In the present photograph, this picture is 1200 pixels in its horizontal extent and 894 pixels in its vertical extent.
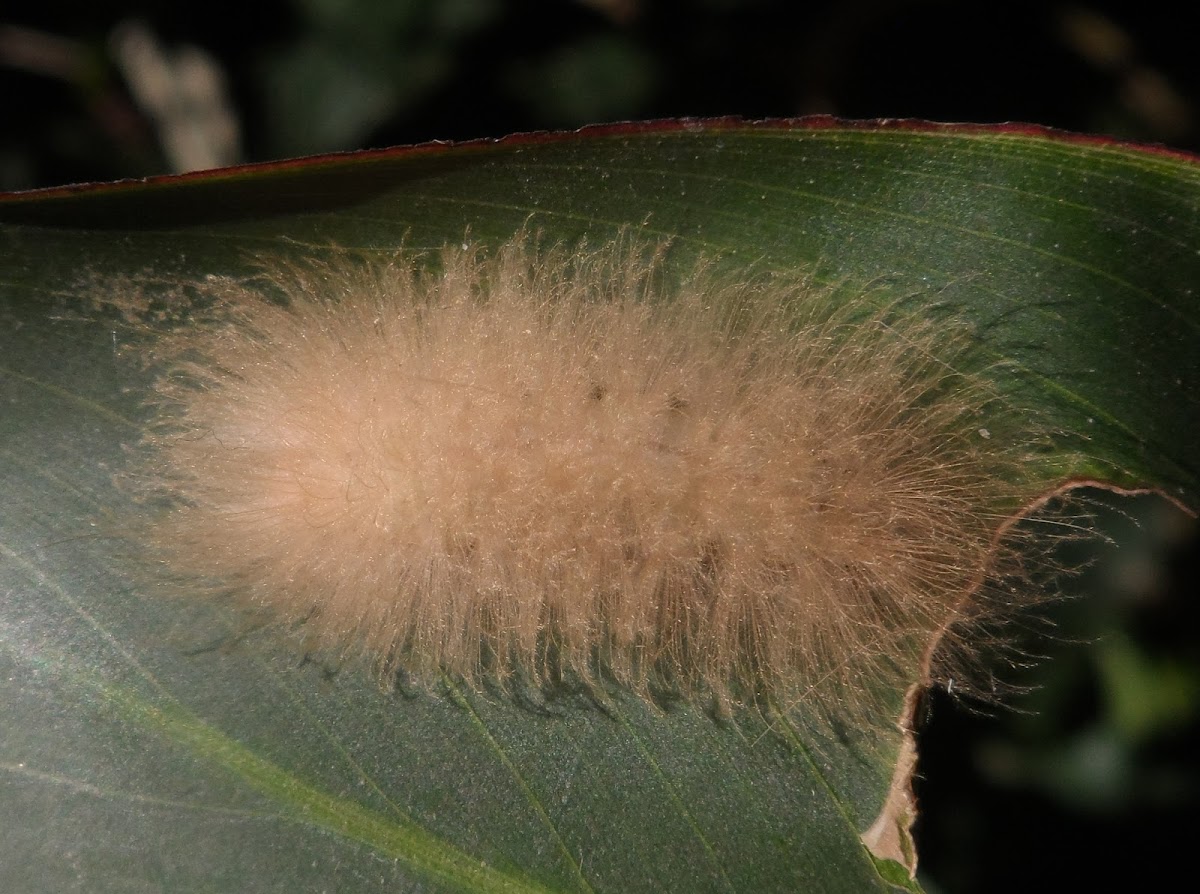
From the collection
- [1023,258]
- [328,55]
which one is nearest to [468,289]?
[1023,258]

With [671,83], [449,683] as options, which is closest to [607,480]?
[449,683]

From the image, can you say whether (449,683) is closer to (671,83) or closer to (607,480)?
(607,480)

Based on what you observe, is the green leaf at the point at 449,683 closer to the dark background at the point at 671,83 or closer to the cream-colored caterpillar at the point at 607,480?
the cream-colored caterpillar at the point at 607,480

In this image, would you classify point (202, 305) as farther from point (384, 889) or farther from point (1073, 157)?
point (1073, 157)

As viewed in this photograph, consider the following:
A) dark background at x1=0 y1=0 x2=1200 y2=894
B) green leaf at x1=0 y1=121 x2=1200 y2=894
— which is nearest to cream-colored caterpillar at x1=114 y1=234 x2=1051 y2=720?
green leaf at x1=0 y1=121 x2=1200 y2=894

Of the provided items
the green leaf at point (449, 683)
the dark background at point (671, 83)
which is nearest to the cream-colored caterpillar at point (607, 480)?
the green leaf at point (449, 683)

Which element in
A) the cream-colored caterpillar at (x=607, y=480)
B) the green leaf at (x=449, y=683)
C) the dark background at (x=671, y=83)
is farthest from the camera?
the dark background at (x=671, y=83)
